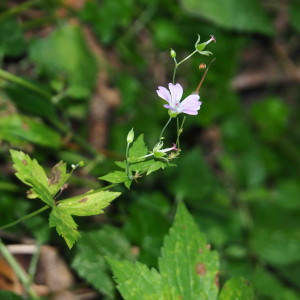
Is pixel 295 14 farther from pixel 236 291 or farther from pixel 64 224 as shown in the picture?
pixel 64 224

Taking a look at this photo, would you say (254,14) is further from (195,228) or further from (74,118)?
(195,228)

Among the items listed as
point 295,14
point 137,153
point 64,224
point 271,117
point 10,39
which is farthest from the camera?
point 271,117

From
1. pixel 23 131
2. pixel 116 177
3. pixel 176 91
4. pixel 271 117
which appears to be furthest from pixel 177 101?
pixel 271 117

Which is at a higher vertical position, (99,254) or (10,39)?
(10,39)


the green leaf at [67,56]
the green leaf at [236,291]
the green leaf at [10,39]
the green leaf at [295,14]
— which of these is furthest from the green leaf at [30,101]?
the green leaf at [295,14]

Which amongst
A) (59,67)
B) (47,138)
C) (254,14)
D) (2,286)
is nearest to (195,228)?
(47,138)

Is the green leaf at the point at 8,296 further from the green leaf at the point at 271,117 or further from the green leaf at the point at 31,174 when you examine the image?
the green leaf at the point at 271,117
